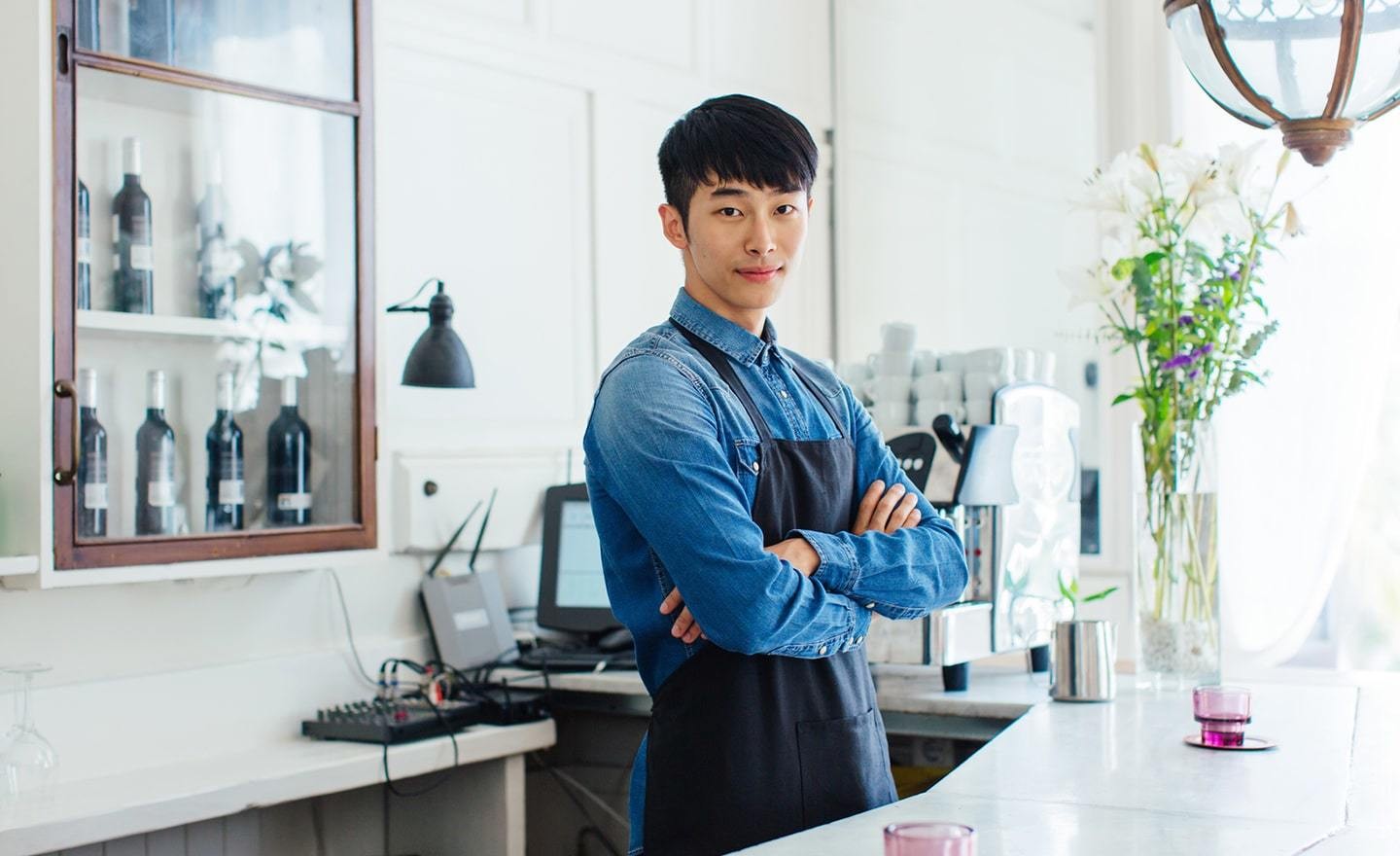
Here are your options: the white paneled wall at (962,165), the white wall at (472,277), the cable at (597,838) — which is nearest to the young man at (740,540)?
the white wall at (472,277)

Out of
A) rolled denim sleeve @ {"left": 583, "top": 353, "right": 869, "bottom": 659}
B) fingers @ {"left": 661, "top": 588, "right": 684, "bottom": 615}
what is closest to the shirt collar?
rolled denim sleeve @ {"left": 583, "top": 353, "right": 869, "bottom": 659}

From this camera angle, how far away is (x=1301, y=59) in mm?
1725

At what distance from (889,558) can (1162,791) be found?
44 centimetres

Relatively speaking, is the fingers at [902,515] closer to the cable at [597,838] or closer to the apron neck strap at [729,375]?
the apron neck strap at [729,375]

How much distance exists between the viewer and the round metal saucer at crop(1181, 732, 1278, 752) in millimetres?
2010

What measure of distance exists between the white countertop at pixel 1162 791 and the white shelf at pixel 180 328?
1421mm

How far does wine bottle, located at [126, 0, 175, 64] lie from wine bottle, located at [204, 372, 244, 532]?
21.8 inches

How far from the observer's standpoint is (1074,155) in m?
3.91

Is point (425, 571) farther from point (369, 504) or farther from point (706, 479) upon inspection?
point (706, 479)

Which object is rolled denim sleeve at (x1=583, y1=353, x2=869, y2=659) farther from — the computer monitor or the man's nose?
the computer monitor

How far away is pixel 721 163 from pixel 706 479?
42 cm

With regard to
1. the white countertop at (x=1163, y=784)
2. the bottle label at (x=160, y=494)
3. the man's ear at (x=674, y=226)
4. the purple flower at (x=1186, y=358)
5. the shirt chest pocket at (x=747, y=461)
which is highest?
the man's ear at (x=674, y=226)

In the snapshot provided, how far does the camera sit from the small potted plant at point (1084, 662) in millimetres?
2480

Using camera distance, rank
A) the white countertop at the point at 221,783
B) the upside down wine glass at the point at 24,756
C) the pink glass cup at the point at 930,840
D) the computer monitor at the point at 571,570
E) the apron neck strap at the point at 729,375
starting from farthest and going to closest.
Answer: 1. the computer monitor at the point at 571,570
2. the upside down wine glass at the point at 24,756
3. the white countertop at the point at 221,783
4. the apron neck strap at the point at 729,375
5. the pink glass cup at the point at 930,840
